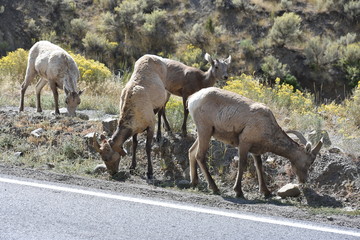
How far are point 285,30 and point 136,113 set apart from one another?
16.1 metres

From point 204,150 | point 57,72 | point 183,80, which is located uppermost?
point 183,80

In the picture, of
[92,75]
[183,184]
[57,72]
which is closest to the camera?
[183,184]

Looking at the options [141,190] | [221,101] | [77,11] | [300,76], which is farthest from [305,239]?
[77,11]

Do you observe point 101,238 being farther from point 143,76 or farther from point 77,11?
point 77,11

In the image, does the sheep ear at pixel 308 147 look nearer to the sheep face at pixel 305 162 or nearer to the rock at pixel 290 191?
the sheep face at pixel 305 162

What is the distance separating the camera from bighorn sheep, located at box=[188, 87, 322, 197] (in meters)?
8.45

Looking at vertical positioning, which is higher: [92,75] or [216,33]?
[216,33]

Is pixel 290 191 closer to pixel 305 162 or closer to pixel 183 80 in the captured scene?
→ pixel 305 162

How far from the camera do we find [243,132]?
846 cm

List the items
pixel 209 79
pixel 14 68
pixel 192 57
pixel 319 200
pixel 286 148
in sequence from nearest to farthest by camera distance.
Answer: pixel 319 200 → pixel 286 148 → pixel 209 79 → pixel 14 68 → pixel 192 57

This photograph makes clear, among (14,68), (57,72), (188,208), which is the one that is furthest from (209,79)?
(14,68)

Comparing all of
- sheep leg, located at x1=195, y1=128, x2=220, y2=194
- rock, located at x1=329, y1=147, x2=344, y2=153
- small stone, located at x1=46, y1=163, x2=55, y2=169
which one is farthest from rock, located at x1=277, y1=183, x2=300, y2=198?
small stone, located at x1=46, y1=163, x2=55, y2=169

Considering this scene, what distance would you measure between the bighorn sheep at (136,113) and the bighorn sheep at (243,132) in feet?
3.98

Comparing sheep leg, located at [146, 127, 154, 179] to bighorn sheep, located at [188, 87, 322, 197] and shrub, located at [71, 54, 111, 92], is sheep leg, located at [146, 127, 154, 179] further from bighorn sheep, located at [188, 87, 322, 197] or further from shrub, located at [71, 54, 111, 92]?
shrub, located at [71, 54, 111, 92]
